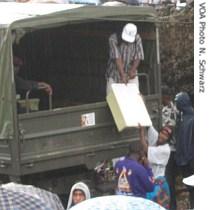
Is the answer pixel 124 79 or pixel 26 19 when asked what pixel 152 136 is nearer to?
pixel 124 79

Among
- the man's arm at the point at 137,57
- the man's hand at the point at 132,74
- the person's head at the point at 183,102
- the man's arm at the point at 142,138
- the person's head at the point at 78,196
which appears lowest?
the person's head at the point at 78,196

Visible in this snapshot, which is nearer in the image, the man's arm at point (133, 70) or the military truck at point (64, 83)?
the military truck at point (64, 83)

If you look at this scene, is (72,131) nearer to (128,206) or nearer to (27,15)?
(27,15)

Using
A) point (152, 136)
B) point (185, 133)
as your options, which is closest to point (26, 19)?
point (152, 136)

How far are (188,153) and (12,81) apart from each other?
235 centimetres

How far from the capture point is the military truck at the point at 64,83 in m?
7.26

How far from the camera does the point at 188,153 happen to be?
8203 mm

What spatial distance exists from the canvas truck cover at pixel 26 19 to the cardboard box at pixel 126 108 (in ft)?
2.87

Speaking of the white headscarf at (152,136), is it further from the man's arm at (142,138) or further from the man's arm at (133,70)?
the man's arm at (133,70)

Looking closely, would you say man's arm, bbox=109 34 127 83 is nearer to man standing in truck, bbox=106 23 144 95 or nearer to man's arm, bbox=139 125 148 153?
man standing in truck, bbox=106 23 144 95

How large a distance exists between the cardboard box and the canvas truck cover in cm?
87

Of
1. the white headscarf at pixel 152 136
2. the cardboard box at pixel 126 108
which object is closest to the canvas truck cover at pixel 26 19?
the cardboard box at pixel 126 108
